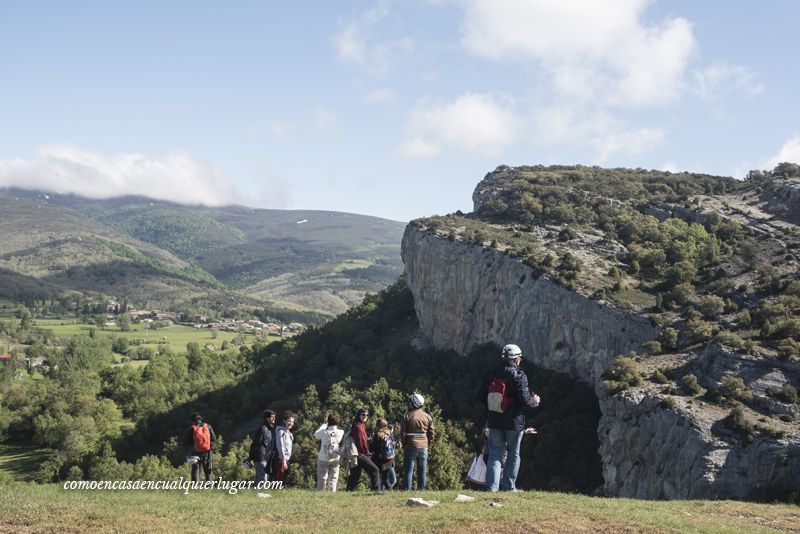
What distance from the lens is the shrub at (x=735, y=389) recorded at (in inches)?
1603

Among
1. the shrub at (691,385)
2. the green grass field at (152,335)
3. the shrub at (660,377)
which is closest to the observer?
the shrub at (691,385)

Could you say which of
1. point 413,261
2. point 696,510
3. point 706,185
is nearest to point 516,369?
point 696,510

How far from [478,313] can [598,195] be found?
31.8 m

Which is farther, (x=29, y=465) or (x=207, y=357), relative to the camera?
(x=207, y=357)

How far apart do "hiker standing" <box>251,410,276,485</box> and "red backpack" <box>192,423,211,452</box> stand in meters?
1.70

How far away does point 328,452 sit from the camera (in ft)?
64.5

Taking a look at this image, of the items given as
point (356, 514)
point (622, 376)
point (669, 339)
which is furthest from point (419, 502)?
point (669, 339)

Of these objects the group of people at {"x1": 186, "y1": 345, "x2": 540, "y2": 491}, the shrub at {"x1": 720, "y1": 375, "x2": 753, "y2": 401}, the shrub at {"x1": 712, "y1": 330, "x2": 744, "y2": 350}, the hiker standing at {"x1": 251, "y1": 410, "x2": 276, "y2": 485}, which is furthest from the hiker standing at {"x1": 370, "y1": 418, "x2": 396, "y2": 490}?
the shrub at {"x1": 712, "y1": 330, "x2": 744, "y2": 350}

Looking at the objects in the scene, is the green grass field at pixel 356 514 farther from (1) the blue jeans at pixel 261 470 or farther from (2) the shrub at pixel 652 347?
(2) the shrub at pixel 652 347

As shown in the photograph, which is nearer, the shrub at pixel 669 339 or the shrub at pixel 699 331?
the shrub at pixel 699 331

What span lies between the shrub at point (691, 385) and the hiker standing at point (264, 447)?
31101mm

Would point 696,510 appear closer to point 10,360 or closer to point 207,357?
point 207,357

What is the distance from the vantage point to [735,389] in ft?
135

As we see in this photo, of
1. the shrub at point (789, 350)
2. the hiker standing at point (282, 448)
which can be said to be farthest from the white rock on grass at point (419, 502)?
the shrub at point (789, 350)
